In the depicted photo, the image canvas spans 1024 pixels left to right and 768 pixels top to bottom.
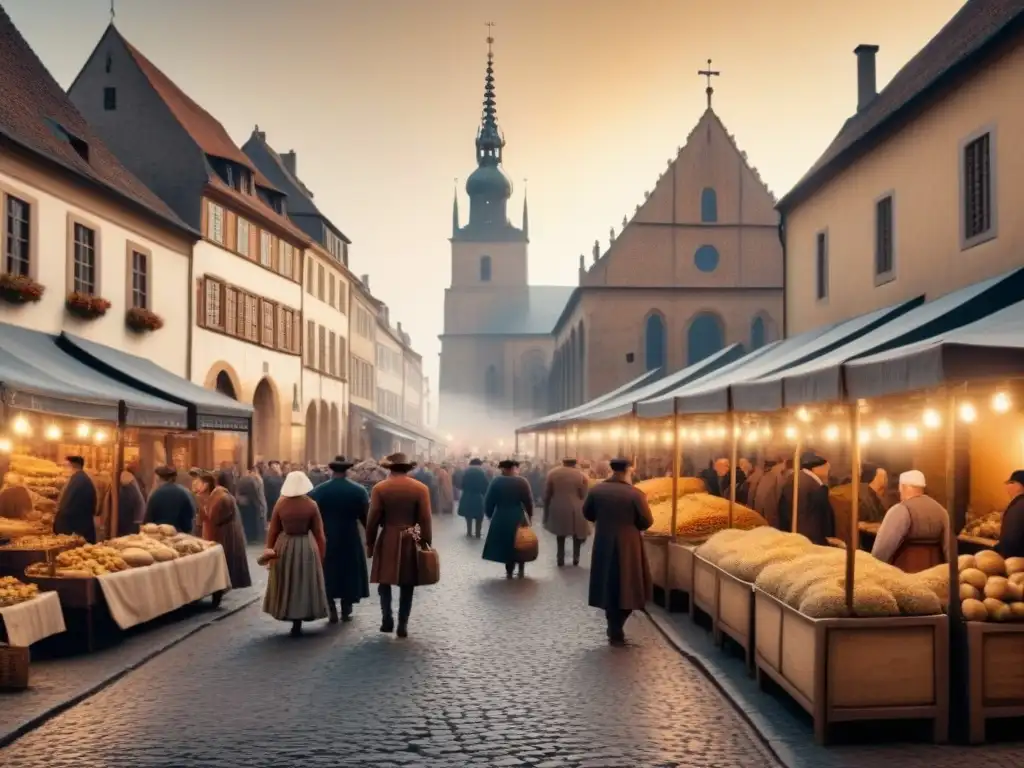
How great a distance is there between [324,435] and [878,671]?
1582 inches

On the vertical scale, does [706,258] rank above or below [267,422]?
above

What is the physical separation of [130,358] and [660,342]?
31.7 m

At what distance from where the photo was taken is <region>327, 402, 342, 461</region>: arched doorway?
4867cm

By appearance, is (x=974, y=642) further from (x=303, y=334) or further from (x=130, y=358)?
(x=303, y=334)

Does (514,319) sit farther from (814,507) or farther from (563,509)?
(814,507)

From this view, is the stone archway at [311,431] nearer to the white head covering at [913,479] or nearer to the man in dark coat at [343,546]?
the man in dark coat at [343,546]

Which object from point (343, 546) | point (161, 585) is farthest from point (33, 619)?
point (343, 546)

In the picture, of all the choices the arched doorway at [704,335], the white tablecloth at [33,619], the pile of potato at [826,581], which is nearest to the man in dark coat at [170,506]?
the white tablecloth at [33,619]

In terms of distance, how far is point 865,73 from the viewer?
33.3 metres

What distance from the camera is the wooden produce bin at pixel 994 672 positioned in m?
8.03

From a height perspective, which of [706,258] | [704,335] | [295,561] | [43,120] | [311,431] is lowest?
[295,561]

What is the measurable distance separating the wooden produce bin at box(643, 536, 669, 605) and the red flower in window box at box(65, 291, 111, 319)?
12.5 m

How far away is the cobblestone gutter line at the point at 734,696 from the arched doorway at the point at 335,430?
118ft

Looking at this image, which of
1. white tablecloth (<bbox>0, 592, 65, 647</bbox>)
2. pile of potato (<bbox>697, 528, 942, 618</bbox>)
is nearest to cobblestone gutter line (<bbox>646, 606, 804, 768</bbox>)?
pile of potato (<bbox>697, 528, 942, 618</bbox>)
